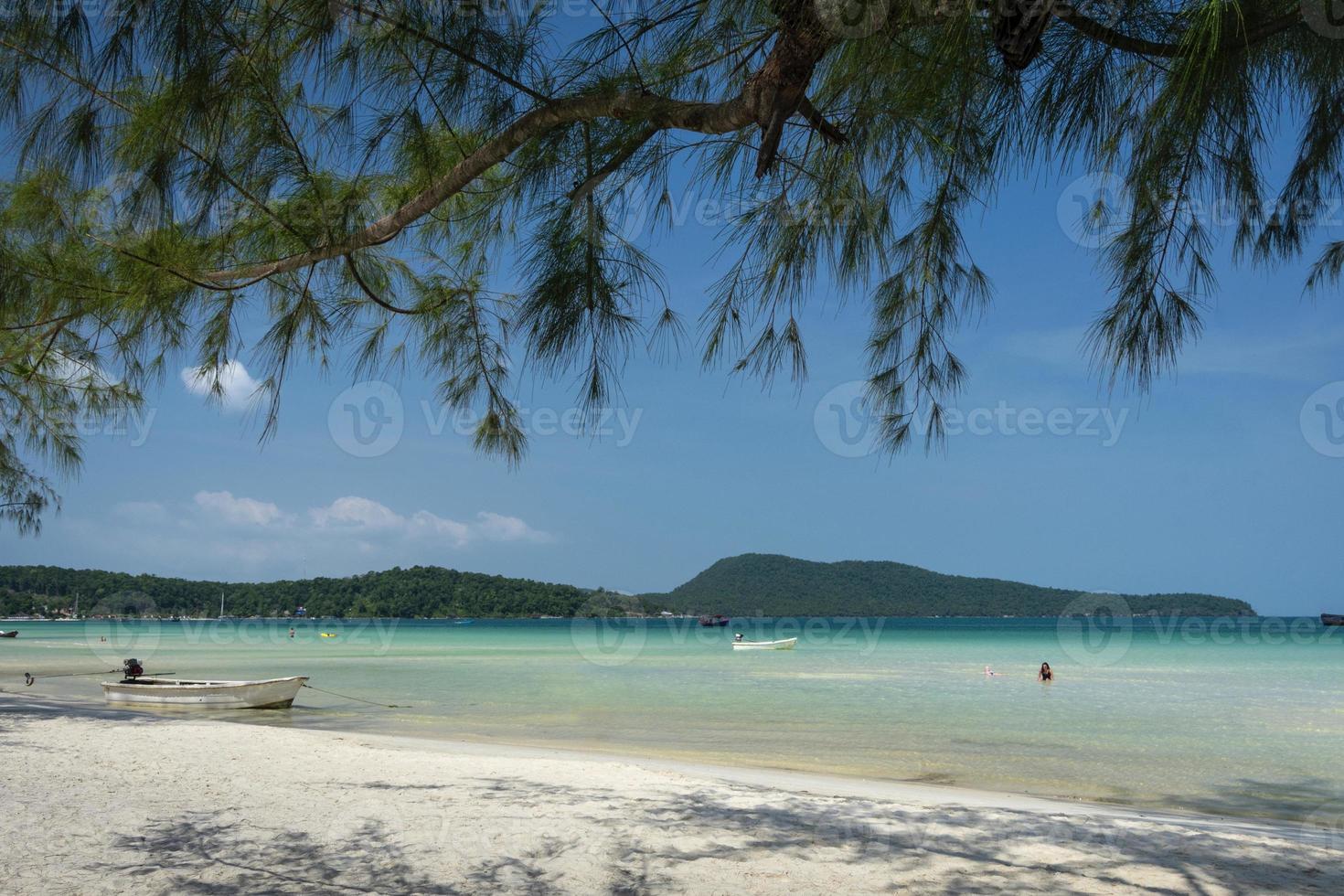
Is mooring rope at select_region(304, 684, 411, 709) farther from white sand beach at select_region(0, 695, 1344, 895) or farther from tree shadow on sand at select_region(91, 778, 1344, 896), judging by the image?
tree shadow on sand at select_region(91, 778, 1344, 896)

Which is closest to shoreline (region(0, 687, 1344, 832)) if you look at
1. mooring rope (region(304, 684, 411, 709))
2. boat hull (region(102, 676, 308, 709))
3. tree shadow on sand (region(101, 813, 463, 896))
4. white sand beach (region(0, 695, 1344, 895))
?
white sand beach (region(0, 695, 1344, 895))

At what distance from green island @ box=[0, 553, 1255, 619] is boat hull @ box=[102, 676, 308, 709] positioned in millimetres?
66759

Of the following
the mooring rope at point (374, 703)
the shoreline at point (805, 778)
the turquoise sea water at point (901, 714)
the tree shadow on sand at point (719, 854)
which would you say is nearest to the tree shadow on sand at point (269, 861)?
the tree shadow on sand at point (719, 854)

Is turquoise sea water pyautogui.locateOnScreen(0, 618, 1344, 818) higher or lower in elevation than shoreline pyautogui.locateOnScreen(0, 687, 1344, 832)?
lower

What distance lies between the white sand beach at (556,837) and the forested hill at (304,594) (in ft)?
243

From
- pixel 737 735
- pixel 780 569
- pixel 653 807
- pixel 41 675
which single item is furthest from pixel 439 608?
pixel 653 807

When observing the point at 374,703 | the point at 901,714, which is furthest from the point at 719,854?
the point at 374,703

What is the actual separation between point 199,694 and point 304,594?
241ft

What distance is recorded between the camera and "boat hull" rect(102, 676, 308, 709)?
43.1 feet

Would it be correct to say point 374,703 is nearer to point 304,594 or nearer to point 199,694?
point 199,694

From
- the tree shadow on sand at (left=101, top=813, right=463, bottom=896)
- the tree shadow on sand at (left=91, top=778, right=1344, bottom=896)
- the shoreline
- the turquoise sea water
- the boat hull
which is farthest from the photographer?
the boat hull

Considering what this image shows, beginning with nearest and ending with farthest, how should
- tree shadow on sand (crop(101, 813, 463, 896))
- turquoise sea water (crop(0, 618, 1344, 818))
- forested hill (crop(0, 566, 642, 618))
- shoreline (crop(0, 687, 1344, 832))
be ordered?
1. tree shadow on sand (crop(101, 813, 463, 896))
2. shoreline (crop(0, 687, 1344, 832))
3. turquoise sea water (crop(0, 618, 1344, 818))
4. forested hill (crop(0, 566, 642, 618))

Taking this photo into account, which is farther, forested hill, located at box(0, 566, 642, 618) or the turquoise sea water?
forested hill, located at box(0, 566, 642, 618)

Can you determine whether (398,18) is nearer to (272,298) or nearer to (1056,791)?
(272,298)
